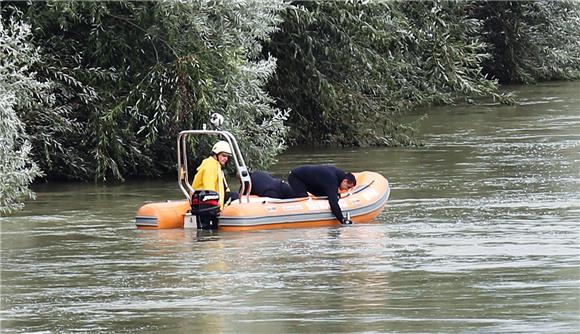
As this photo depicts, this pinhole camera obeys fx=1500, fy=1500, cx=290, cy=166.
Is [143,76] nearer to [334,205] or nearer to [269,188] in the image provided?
[269,188]

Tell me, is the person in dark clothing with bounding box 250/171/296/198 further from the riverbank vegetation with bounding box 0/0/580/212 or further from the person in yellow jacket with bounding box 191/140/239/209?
the riverbank vegetation with bounding box 0/0/580/212

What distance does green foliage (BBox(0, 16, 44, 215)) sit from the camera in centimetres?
1816

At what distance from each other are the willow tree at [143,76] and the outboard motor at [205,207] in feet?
13.7

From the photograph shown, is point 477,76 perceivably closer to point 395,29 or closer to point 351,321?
point 395,29

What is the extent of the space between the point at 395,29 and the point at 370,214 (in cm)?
1018

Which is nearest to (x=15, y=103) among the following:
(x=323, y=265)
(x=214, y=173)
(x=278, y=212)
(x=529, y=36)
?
(x=214, y=173)

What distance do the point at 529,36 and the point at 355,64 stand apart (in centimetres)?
1659

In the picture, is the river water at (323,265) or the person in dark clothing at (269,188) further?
the person in dark clothing at (269,188)

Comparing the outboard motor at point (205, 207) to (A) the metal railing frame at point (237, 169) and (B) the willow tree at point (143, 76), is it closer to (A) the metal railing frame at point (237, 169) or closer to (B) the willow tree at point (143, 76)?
(A) the metal railing frame at point (237, 169)

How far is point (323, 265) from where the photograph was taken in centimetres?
1400

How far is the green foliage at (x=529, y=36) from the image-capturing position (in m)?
42.5

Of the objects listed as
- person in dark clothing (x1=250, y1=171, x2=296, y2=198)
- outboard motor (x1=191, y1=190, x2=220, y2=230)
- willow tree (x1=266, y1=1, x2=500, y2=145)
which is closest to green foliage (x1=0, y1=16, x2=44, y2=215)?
outboard motor (x1=191, y1=190, x2=220, y2=230)

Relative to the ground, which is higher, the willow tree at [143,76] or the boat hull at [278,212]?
the willow tree at [143,76]

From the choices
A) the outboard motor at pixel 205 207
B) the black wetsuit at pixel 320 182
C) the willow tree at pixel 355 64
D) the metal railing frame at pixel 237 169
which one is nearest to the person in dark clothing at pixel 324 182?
the black wetsuit at pixel 320 182
